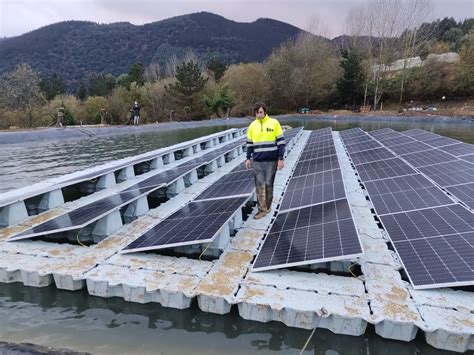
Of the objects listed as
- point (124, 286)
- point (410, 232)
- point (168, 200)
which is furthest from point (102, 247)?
point (410, 232)

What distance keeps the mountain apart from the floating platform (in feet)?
341

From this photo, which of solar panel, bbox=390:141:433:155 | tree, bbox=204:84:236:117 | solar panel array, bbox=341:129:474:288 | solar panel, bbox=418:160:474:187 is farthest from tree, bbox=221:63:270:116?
solar panel, bbox=418:160:474:187

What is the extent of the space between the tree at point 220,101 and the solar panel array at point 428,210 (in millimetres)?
38028

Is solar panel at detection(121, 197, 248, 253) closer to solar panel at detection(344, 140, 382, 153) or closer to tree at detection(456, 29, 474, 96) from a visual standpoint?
solar panel at detection(344, 140, 382, 153)

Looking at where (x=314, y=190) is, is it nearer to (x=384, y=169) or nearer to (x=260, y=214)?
(x=260, y=214)

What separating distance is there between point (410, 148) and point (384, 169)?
364 cm

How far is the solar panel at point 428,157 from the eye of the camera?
918 centimetres

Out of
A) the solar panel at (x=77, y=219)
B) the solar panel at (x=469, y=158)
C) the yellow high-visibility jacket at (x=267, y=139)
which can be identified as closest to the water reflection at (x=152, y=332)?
the solar panel at (x=77, y=219)

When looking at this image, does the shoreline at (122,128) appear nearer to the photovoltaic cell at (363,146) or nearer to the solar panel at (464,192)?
the photovoltaic cell at (363,146)

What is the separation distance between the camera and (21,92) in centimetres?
2827

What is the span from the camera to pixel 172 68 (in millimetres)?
70875

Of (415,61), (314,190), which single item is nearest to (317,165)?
(314,190)

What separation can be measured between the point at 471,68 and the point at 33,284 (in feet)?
181

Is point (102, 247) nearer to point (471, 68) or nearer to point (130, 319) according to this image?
point (130, 319)
